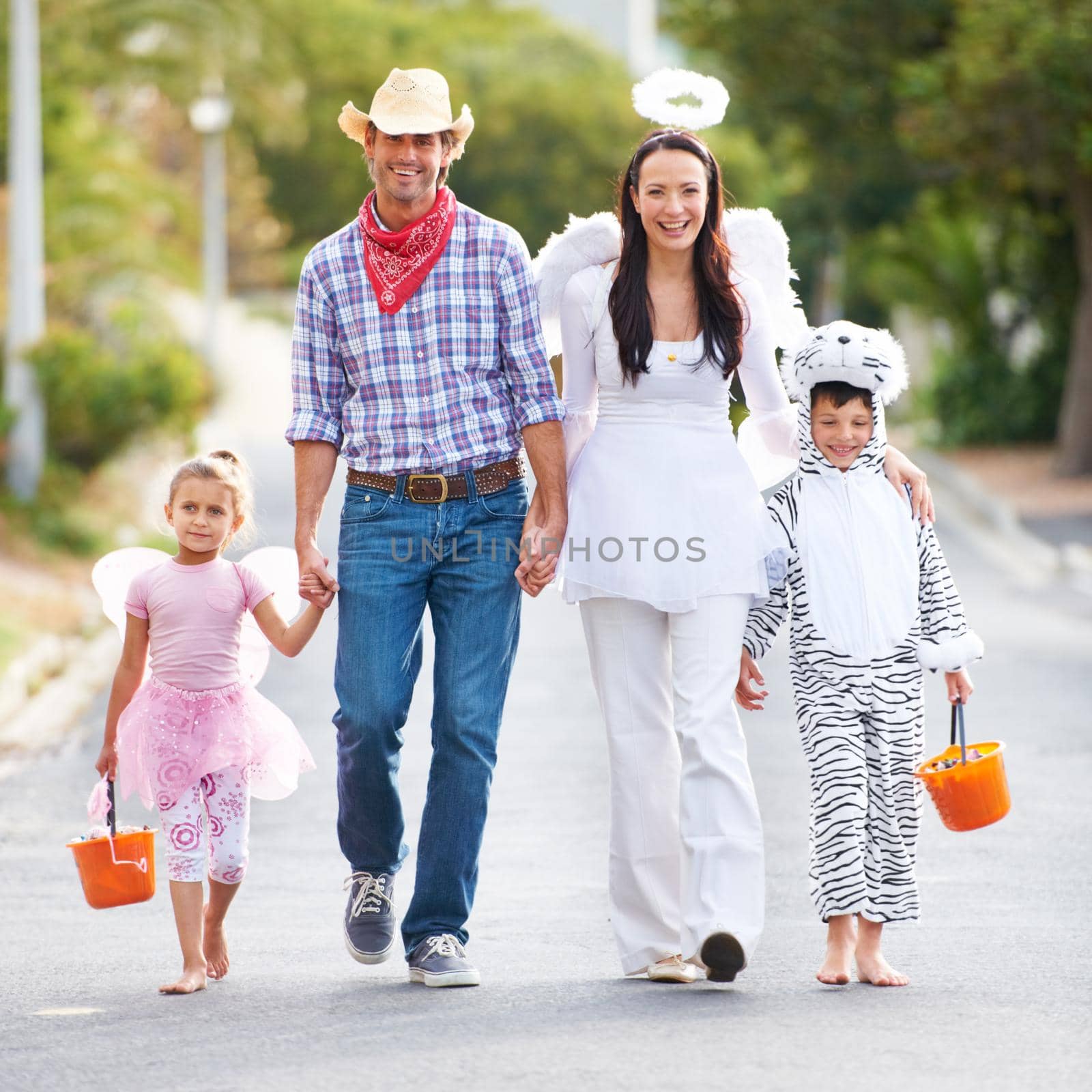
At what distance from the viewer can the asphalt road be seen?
437 centimetres

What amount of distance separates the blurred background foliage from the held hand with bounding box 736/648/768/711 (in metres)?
14.4

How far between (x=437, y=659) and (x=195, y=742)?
0.65 meters

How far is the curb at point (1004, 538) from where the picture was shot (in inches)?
683

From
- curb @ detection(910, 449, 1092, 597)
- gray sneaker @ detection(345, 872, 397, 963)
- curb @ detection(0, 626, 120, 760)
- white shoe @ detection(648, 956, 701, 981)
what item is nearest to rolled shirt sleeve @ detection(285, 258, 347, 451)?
gray sneaker @ detection(345, 872, 397, 963)

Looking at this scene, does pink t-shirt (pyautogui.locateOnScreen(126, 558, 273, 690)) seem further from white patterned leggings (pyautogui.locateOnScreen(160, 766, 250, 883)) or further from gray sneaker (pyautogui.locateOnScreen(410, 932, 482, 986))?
gray sneaker (pyautogui.locateOnScreen(410, 932, 482, 986))

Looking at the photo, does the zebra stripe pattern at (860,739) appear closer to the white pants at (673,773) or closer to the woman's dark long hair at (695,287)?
the white pants at (673,773)

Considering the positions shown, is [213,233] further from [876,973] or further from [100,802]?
[876,973]

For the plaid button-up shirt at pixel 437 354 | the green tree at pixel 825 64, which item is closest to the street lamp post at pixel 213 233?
the green tree at pixel 825 64

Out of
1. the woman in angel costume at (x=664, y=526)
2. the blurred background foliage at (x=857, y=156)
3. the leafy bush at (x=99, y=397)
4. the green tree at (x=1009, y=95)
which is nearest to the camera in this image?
the woman in angel costume at (x=664, y=526)

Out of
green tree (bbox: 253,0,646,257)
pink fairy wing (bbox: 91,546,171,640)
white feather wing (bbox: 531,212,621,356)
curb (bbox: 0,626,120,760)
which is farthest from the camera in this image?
green tree (bbox: 253,0,646,257)

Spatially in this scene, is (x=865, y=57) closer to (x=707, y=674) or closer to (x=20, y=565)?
(x=20, y=565)

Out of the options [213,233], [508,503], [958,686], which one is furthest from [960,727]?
[213,233]

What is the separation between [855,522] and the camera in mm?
5242

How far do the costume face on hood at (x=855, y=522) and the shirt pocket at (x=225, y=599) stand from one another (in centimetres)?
144
